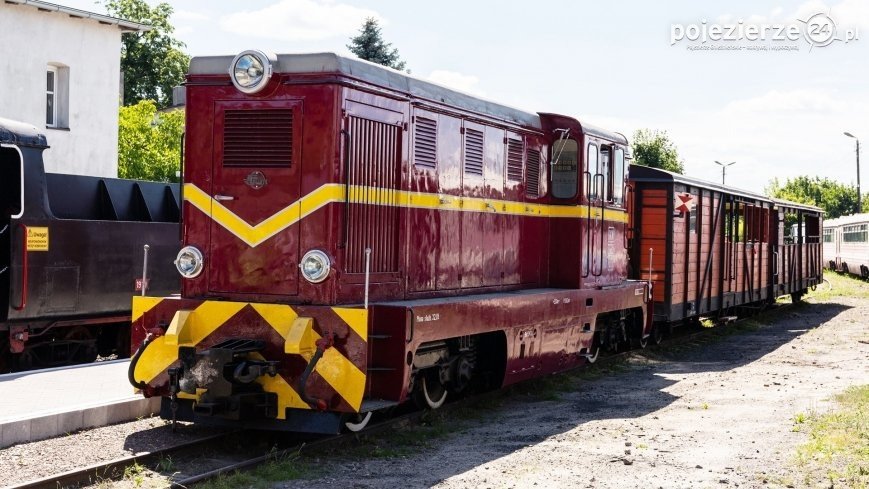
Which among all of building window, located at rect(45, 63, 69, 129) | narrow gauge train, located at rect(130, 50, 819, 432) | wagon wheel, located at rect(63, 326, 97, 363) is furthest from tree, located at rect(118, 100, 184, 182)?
narrow gauge train, located at rect(130, 50, 819, 432)

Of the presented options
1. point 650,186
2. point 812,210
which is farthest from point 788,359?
point 812,210

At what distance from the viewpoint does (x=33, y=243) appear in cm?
1161

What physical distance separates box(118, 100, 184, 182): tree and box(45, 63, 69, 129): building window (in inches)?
351

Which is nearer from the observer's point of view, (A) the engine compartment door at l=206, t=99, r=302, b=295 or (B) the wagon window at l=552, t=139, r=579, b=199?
(A) the engine compartment door at l=206, t=99, r=302, b=295

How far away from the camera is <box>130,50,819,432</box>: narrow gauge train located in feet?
25.2

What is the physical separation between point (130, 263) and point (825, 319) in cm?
1579

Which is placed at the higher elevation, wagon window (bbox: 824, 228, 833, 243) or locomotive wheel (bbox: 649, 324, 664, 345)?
wagon window (bbox: 824, 228, 833, 243)

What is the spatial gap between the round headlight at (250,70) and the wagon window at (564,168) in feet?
14.7

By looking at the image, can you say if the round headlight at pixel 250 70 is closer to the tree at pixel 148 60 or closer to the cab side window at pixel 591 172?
the cab side window at pixel 591 172

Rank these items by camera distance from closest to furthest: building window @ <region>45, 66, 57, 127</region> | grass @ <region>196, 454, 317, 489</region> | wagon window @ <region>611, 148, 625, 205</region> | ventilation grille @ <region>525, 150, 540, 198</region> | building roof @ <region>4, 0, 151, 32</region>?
grass @ <region>196, 454, 317, 489</region>
ventilation grille @ <region>525, 150, 540, 198</region>
wagon window @ <region>611, 148, 625, 205</region>
building roof @ <region>4, 0, 151, 32</region>
building window @ <region>45, 66, 57, 127</region>

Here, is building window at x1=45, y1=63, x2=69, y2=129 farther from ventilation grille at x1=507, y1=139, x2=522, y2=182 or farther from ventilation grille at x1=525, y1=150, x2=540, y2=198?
ventilation grille at x1=507, y1=139, x2=522, y2=182

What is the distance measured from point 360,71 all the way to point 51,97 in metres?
19.7

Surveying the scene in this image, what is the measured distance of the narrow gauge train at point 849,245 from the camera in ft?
128

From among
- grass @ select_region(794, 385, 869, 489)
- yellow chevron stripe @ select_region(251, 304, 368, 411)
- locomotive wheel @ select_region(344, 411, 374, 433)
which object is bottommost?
grass @ select_region(794, 385, 869, 489)
